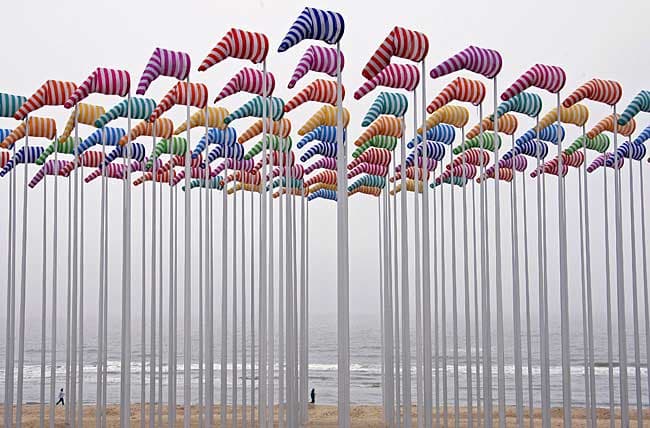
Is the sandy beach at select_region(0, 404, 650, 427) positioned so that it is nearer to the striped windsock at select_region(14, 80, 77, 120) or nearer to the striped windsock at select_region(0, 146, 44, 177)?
the striped windsock at select_region(0, 146, 44, 177)

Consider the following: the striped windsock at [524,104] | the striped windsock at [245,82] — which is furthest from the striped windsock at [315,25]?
the striped windsock at [524,104]

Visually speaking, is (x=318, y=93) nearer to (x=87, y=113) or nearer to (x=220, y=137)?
(x=220, y=137)

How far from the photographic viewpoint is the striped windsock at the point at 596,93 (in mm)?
11359

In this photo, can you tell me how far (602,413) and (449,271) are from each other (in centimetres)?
871

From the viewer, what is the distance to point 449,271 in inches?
1080

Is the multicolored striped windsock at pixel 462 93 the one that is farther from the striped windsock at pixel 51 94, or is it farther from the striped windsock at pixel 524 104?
the striped windsock at pixel 51 94

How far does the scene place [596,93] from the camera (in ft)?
37.7

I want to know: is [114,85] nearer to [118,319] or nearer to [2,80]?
[2,80]

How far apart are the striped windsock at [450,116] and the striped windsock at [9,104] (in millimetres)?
5415

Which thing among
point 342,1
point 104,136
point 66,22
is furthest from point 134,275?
point 104,136

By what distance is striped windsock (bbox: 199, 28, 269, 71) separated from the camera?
9492 mm

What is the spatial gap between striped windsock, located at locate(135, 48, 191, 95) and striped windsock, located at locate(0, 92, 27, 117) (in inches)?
111

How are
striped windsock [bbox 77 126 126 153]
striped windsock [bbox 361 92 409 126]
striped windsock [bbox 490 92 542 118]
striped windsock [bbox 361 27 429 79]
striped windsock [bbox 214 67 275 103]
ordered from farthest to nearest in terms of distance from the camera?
striped windsock [bbox 77 126 126 153] → striped windsock [bbox 490 92 542 118] → striped windsock [bbox 361 92 409 126] → striped windsock [bbox 214 67 275 103] → striped windsock [bbox 361 27 429 79]

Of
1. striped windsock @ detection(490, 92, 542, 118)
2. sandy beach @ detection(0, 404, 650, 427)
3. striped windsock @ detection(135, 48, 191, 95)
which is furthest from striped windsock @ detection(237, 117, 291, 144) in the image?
sandy beach @ detection(0, 404, 650, 427)
